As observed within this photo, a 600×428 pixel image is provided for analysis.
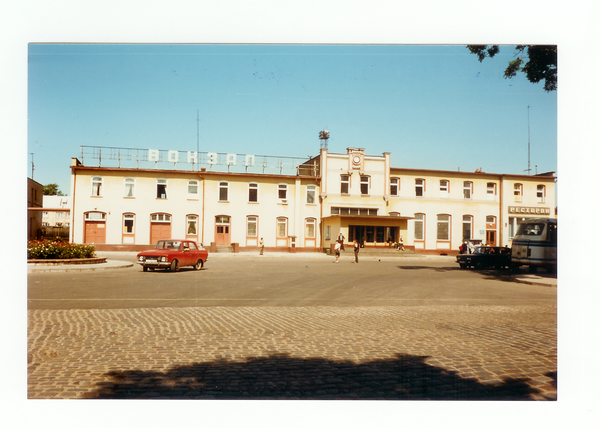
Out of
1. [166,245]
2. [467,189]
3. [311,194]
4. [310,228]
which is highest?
[311,194]

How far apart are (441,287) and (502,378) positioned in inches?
367

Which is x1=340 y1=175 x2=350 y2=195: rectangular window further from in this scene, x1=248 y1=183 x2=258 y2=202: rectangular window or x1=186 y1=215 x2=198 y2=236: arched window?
x1=186 y1=215 x2=198 y2=236: arched window

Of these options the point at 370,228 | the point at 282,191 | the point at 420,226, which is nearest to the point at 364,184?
the point at 420,226

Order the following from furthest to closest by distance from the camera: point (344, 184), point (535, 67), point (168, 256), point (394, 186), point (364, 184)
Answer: point (364, 184), point (344, 184), point (394, 186), point (168, 256), point (535, 67)

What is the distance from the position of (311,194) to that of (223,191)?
956cm

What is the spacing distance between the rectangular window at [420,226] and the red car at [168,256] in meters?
14.4

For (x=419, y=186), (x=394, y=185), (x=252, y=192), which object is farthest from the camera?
(x=394, y=185)

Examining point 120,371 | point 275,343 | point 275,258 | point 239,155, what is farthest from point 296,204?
point 120,371

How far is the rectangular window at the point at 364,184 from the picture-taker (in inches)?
1080

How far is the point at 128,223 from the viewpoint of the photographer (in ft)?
45.8

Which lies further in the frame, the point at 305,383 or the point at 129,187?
the point at 129,187

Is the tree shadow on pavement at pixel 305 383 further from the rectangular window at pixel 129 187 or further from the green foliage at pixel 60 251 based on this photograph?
the green foliage at pixel 60 251

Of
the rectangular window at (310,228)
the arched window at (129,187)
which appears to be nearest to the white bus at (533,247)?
the rectangular window at (310,228)

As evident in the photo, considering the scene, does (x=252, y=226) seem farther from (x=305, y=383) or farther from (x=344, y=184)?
(x=305, y=383)
